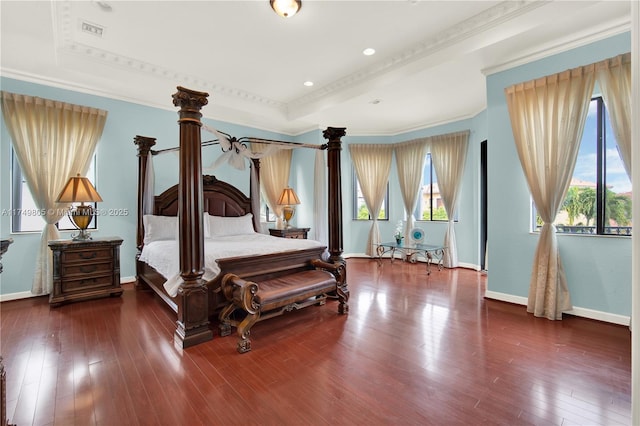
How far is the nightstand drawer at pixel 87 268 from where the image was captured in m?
3.64

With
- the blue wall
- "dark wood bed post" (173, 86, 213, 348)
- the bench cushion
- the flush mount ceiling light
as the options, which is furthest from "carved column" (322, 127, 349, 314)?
the blue wall

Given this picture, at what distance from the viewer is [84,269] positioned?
375 cm

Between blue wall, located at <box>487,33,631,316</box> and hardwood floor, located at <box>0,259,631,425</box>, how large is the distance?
32 cm

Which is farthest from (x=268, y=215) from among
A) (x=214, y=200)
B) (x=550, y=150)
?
(x=550, y=150)

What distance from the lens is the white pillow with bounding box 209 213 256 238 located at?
15.1ft

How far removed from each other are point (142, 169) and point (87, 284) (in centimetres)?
176

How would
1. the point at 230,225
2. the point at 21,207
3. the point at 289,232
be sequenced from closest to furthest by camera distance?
the point at 21,207 → the point at 230,225 → the point at 289,232

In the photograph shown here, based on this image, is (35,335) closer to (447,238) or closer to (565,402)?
(565,402)

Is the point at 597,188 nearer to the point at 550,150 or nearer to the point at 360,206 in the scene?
the point at 550,150

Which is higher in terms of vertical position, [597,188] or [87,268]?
[597,188]

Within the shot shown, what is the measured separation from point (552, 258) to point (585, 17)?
241cm

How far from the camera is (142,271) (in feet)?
14.0

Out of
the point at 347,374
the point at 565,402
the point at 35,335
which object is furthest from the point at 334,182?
the point at 35,335

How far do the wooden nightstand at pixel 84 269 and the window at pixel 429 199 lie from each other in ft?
18.7
